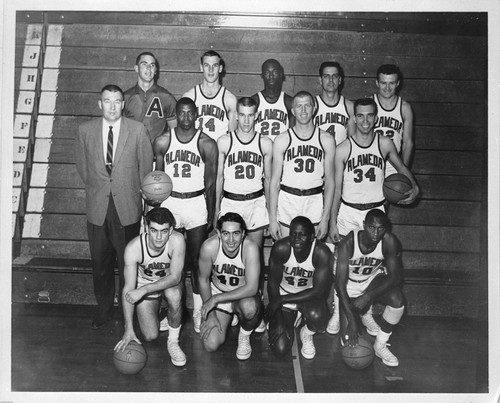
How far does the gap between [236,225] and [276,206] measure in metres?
0.42

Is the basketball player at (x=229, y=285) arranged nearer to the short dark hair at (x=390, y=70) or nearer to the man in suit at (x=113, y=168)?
the man in suit at (x=113, y=168)

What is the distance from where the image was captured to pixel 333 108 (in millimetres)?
4262

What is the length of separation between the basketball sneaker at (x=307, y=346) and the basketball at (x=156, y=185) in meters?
1.48


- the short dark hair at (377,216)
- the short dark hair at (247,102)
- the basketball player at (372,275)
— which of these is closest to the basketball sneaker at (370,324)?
the basketball player at (372,275)

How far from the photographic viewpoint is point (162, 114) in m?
4.15

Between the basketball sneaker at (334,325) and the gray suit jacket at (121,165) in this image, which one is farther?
the basketball sneaker at (334,325)

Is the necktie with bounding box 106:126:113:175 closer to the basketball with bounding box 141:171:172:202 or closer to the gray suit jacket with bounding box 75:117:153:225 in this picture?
the gray suit jacket with bounding box 75:117:153:225

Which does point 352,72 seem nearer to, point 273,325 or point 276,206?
point 276,206

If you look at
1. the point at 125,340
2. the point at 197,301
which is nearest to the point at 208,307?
the point at 197,301

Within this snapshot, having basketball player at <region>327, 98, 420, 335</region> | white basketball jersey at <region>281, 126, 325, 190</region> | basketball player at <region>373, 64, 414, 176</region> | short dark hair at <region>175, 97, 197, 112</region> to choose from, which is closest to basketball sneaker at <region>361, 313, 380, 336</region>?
basketball player at <region>327, 98, 420, 335</region>

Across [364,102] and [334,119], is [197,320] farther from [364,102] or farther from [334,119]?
[364,102]

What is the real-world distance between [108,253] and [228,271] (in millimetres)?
965

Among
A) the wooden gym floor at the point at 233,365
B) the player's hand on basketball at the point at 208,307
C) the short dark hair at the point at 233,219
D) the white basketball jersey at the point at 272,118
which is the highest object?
the white basketball jersey at the point at 272,118

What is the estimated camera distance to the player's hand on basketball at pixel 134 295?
12.6ft
